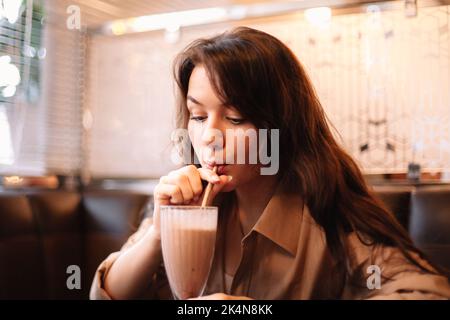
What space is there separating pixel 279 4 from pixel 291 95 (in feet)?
1.17

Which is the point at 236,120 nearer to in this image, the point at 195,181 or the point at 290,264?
the point at 195,181

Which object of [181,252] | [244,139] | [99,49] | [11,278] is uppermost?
[99,49]

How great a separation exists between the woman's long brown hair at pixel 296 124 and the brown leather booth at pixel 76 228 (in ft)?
0.51

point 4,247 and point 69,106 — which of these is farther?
point 69,106

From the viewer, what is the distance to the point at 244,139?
0.52 metres

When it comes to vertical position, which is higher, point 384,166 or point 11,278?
point 384,166

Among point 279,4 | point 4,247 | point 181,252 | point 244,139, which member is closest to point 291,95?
point 244,139

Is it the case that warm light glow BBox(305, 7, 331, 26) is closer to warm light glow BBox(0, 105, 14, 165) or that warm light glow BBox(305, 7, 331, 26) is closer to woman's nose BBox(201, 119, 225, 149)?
woman's nose BBox(201, 119, 225, 149)

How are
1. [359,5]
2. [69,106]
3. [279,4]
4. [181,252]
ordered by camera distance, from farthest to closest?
[69,106], [279,4], [359,5], [181,252]

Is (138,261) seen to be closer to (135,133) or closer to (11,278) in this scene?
(11,278)

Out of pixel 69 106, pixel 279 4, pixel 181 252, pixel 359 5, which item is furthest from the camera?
pixel 69 106

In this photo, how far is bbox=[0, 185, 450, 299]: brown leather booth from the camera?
2.40 ft

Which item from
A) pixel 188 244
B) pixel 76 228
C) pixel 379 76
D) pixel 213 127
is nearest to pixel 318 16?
pixel 379 76

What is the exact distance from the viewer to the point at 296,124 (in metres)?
0.59
